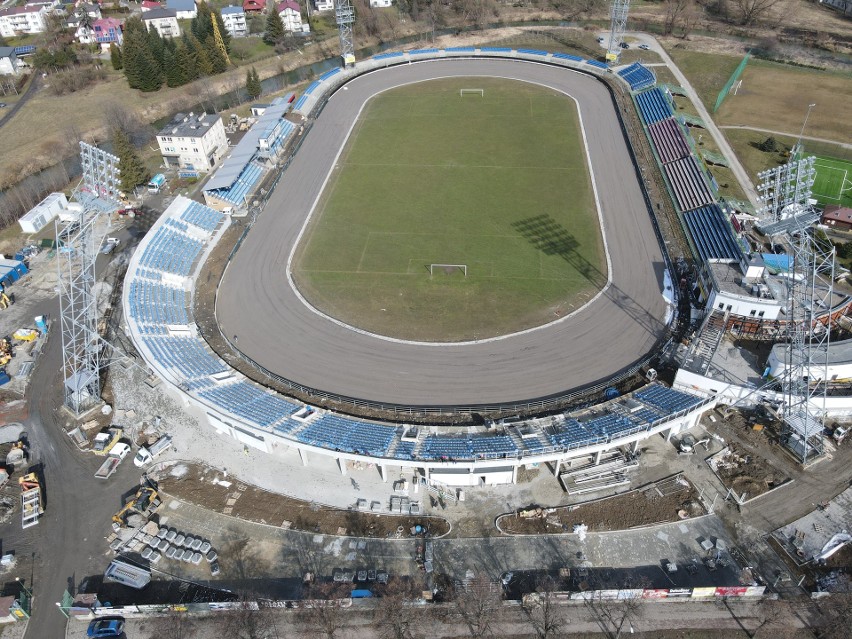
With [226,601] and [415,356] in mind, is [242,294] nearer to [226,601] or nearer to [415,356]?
[415,356]

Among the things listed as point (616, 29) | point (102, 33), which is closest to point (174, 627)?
point (616, 29)

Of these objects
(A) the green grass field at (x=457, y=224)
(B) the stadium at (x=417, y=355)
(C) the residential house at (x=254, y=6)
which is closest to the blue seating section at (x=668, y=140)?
(B) the stadium at (x=417, y=355)

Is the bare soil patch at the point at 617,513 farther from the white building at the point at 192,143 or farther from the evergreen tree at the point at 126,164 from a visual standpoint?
the white building at the point at 192,143

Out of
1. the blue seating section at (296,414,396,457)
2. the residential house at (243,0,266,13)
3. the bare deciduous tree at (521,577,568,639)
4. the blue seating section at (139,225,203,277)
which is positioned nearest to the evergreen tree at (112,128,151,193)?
the blue seating section at (139,225,203,277)

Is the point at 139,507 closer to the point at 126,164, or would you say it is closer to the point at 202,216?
the point at 202,216

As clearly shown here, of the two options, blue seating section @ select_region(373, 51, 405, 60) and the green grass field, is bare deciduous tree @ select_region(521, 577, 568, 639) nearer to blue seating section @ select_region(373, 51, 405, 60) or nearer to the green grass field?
the green grass field

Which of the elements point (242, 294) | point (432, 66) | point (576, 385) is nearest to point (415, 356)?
point (576, 385)
